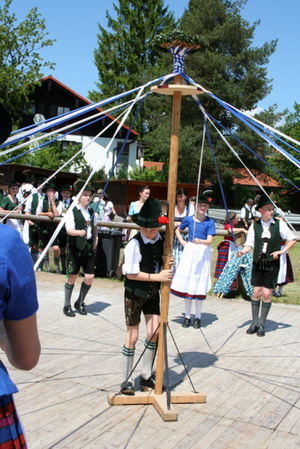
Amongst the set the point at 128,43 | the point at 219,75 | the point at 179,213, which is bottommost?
the point at 179,213

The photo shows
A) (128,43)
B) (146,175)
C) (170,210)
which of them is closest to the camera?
(170,210)

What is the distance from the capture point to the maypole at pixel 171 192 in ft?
15.0

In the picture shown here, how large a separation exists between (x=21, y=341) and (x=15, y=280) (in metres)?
0.29

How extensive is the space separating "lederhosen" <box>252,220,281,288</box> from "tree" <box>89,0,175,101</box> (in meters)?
43.6

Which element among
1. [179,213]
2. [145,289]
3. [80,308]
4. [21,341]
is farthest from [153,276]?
[179,213]

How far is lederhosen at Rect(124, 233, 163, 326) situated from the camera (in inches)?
189

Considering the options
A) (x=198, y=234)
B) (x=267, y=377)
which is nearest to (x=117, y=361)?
(x=267, y=377)

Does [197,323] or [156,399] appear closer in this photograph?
[156,399]

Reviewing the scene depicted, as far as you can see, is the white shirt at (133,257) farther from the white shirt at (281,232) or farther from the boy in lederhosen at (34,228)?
the boy in lederhosen at (34,228)

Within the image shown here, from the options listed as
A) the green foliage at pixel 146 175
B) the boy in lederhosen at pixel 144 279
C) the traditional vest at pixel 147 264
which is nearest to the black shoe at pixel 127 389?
the boy in lederhosen at pixel 144 279

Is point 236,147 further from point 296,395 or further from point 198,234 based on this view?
point 296,395

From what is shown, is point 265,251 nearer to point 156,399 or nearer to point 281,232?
point 281,232

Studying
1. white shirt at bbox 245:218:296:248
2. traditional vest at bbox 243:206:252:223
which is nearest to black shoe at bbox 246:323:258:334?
white shirt at bbox 245:218:296:248

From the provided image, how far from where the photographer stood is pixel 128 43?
1962 inches
